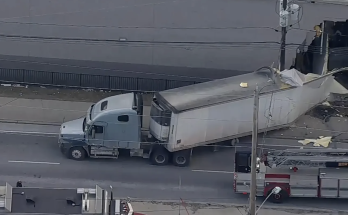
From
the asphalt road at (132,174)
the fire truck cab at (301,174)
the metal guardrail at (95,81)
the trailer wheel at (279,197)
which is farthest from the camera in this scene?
the metal guardrail at (95,81)

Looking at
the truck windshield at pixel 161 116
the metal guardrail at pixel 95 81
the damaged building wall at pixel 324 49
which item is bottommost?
the truck windshield at pixel 161 116

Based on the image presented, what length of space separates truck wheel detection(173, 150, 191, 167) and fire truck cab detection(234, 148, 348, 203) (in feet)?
10.3

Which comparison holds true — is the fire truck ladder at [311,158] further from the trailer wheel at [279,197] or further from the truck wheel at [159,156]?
the truck wheel at [159,156]

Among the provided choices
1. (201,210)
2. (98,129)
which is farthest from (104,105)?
(201,210)

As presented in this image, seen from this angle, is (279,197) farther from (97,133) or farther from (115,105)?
(97,133)

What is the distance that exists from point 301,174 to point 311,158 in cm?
77

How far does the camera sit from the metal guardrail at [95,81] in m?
42.0

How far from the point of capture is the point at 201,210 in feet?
105

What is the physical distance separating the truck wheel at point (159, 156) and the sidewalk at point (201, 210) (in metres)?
2.89

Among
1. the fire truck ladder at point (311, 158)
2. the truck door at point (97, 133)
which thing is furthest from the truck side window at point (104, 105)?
the fire truck ladder at point (311, 158)

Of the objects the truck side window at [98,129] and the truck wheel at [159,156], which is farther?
the truck wheel at [159,156]

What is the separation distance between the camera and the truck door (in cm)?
3432

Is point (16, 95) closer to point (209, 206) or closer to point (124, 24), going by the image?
point (124, 24)

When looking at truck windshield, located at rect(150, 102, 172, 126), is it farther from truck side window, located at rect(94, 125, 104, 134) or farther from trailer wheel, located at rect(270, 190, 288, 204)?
trailer wheel, located at rect(270, 190, 288, 204)
